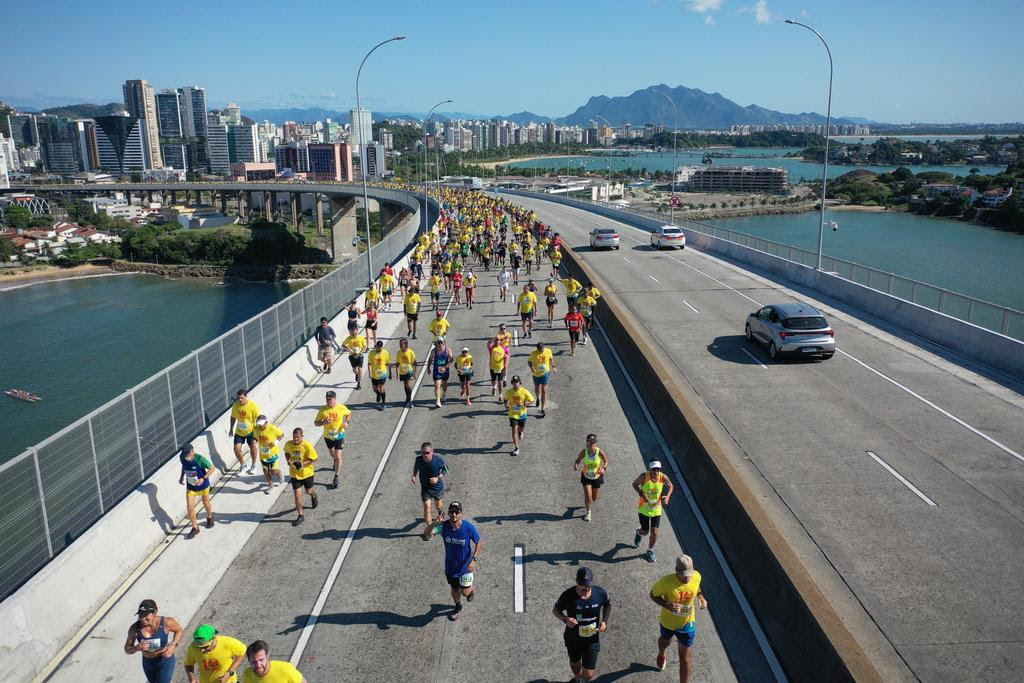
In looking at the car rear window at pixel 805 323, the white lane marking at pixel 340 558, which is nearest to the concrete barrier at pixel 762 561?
the car rear window at pixel 805 323

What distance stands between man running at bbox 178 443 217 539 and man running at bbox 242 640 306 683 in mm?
4750

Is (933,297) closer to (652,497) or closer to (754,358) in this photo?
(754,358)

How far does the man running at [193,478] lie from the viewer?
1063cm

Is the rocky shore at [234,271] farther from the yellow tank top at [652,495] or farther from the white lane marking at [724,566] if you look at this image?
the yellow tank top at [652,495]

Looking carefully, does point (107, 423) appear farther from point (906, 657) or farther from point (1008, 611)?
point (1008, 611)

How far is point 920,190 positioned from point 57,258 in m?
147

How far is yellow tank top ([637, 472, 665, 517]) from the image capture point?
9797 mm

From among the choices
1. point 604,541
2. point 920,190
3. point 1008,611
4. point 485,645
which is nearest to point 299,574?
point 485,645

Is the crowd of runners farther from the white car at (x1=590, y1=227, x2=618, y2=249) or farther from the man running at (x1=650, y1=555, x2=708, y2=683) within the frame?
the white car at (x1=590, y1=227, x2=618, y2=249)

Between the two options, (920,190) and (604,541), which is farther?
(920,190)

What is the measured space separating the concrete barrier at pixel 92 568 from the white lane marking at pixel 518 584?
4361 mm

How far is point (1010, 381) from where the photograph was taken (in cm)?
1730

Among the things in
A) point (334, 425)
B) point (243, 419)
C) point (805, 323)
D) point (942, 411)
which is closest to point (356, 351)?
point (243, 419)

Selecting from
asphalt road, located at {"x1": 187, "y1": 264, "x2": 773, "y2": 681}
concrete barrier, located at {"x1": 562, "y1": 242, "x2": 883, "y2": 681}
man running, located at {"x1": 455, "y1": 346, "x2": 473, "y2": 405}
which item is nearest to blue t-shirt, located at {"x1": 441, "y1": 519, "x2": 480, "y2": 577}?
asphalt road, located at {"x1": 187, "y1": 264, "x2": 773, "y2": 681}
